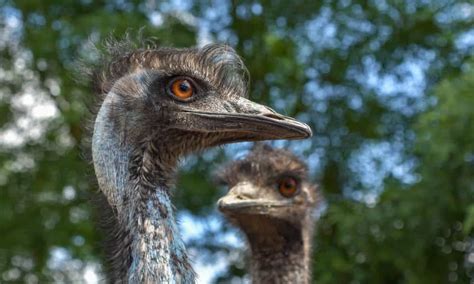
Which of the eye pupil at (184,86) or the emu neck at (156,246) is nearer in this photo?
the emu neck at (156,246)

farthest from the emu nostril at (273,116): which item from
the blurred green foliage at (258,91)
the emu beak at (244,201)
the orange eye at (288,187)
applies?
the blurred green foliage at (258,91)

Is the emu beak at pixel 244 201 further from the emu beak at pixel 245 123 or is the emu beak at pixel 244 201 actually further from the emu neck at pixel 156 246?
the emu neck at pixel 156 246

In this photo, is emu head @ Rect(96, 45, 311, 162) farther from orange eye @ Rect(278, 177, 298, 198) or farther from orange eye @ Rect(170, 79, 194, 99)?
orange eye @ Rect(278, 177, 298, 198)

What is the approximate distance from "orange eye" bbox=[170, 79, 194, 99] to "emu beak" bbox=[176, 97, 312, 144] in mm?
78

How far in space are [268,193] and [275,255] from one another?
1.29 ft

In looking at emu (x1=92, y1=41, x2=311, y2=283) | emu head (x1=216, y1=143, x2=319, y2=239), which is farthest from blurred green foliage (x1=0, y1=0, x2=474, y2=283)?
emu (x1=92, y1=41, x2=311, y2=283)

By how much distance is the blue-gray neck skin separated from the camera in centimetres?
354

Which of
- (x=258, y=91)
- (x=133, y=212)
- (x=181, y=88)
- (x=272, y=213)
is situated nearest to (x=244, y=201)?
(x=272, y=213)

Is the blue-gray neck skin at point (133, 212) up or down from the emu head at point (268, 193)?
down

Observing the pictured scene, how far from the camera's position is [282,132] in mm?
3846

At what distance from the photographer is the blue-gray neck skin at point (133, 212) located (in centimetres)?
354

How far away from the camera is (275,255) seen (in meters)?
6.21

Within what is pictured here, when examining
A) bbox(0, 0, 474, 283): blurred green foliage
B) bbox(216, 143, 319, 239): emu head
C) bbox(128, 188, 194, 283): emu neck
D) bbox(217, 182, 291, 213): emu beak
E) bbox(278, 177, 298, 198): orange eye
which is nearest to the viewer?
bbox(128, 188, 194, 283): emu neck

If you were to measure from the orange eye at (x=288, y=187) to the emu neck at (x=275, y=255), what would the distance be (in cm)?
24
